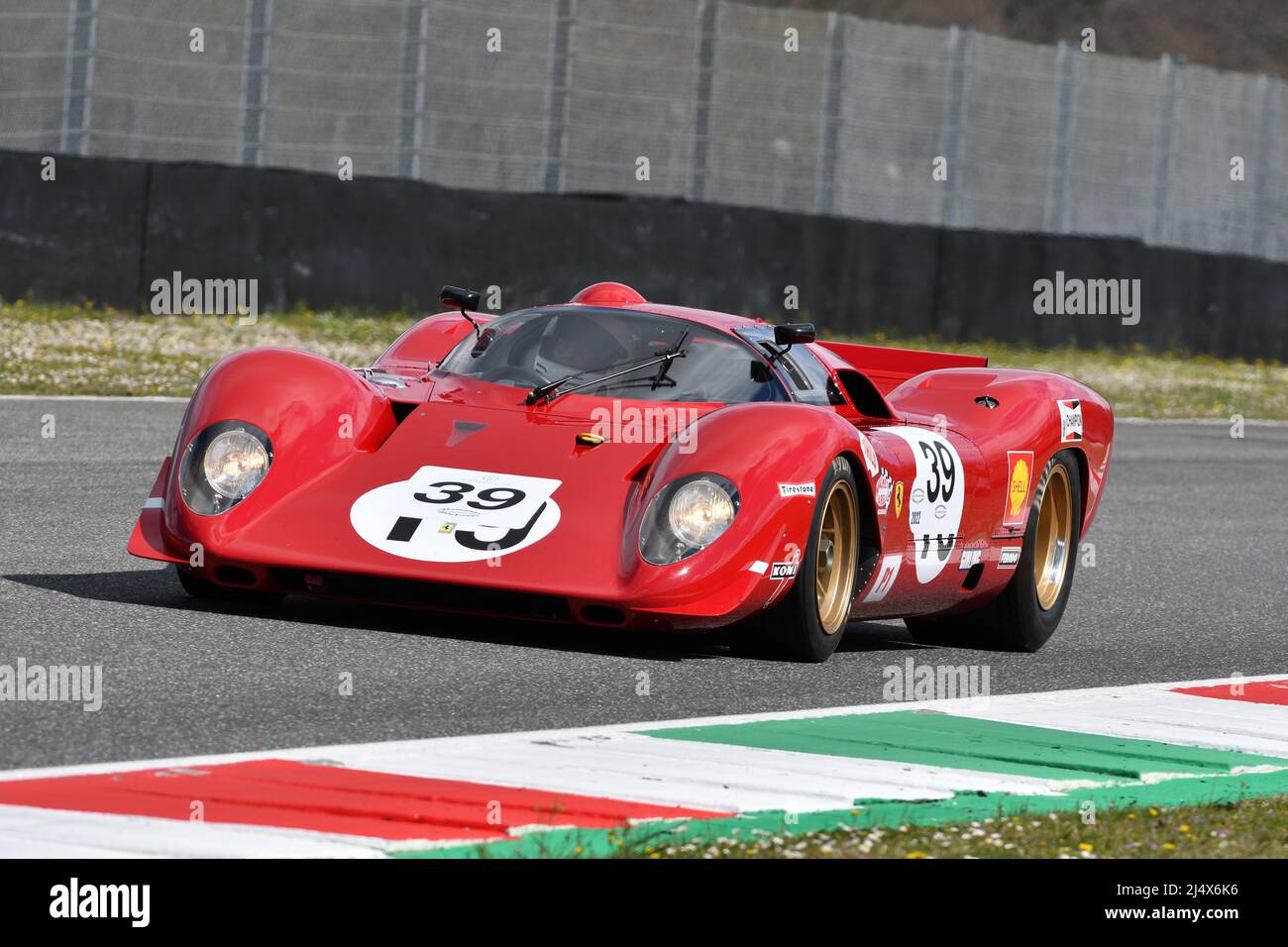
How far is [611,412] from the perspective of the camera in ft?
24.6

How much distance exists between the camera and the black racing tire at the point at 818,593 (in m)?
7.02

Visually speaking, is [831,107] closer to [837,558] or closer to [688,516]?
[837,558]

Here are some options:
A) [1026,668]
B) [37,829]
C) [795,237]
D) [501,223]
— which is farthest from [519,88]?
[37,829]

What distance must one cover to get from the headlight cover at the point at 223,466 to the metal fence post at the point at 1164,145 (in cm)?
2014

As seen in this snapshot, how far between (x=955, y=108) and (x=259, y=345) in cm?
835

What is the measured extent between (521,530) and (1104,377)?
17828mm

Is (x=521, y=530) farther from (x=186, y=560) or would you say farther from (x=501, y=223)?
(x=501, y=223)

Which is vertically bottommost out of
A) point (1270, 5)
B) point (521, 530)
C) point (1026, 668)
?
point (1026, 668)

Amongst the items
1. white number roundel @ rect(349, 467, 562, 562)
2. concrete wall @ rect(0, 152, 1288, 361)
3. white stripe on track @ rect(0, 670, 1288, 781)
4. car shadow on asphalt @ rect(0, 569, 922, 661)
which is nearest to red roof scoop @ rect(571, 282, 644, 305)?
car shadow on asphalt @ rect(0, 569, 922, 661)

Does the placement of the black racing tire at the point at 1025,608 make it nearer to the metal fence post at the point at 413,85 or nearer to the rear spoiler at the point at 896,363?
the rear spoiler at the point at 896,363

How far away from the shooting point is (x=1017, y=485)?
8.56m

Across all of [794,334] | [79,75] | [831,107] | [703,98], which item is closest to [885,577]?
[794,334]

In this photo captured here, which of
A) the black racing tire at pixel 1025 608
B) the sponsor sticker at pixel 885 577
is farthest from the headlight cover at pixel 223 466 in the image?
the black racing tire at pixel 1025 608

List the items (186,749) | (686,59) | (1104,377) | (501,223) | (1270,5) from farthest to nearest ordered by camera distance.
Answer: (1270,5) → (1104,377) → (686,59) → (501,223) → (186,749)
